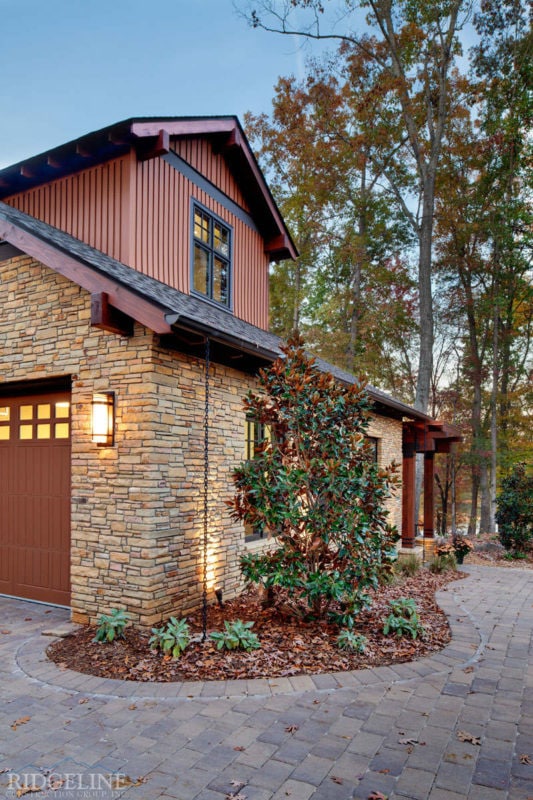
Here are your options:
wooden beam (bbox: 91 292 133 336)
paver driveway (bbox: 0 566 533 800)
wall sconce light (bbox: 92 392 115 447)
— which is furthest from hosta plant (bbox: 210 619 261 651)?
wooden beam (bbox: 91 292 133 336)

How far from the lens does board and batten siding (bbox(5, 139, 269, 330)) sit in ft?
21.8

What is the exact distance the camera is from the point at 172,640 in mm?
4453

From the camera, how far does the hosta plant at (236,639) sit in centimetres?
450

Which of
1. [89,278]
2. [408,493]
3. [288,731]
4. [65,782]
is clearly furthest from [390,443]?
[65,782]

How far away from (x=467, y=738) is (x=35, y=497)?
524 centimetres

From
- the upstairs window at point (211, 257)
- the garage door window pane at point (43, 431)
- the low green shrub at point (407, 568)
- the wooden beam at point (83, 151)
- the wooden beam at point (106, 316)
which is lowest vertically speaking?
the low green shrub at point (407, 568)

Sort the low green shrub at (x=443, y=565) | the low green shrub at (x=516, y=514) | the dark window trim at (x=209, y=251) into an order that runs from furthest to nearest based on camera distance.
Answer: the low green shrub at (x=516, y=514) → the low green shrub at (x=443, y=565) → the dark window trim at (x=209, y=251)

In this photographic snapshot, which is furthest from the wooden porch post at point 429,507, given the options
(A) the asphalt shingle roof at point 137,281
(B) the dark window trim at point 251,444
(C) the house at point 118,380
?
(A) the asphalt shingle roof at point 137,281

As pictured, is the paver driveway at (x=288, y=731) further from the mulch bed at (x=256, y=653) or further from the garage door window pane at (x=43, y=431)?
the garage door window pane at (x=43, y=431)

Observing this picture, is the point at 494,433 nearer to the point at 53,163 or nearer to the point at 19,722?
the point at 53,163

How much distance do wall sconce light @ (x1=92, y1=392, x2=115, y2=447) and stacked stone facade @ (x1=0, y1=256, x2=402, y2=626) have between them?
2.8 inches

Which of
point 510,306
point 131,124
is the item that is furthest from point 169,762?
point 510,306

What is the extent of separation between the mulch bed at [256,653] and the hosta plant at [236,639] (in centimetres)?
6

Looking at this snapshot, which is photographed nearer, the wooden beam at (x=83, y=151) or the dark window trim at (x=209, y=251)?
the wooden beam at (x=83, y=151)
